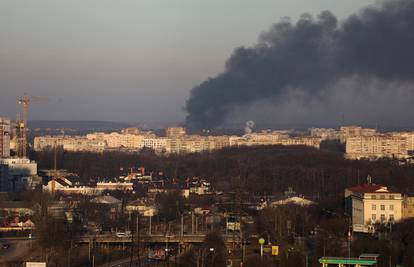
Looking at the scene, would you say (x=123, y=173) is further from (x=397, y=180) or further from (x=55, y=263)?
(x=55, y=263)

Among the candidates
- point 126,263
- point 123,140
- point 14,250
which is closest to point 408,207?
point 126,263

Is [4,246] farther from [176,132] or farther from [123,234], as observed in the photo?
[176,132]

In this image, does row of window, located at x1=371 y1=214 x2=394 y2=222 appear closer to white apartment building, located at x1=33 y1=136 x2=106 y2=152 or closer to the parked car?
the parked car

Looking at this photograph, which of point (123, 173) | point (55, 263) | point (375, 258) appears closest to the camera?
point (375, 258)

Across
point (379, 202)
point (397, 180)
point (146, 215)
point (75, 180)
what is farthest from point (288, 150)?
point (379, 202)

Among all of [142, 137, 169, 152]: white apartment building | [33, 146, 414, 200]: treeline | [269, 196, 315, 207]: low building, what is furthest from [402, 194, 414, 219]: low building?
[142, 137, 169, 152]: white apartment building

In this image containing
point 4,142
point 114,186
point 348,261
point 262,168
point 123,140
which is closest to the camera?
point 348,261

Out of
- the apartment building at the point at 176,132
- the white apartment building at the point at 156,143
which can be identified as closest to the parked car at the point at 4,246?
the apartment building at the point at 176,132
